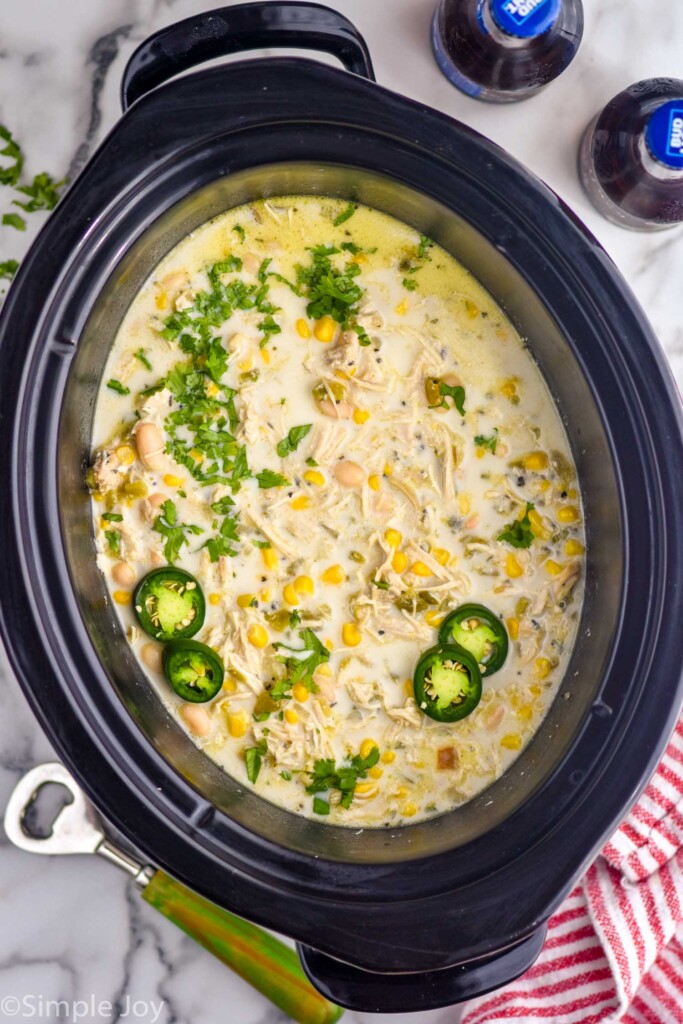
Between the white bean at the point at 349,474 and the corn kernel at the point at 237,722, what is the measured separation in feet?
1.96

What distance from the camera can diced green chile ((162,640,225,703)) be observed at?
7.11 feet

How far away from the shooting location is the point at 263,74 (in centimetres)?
193

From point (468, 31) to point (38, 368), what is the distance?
47.4 inches

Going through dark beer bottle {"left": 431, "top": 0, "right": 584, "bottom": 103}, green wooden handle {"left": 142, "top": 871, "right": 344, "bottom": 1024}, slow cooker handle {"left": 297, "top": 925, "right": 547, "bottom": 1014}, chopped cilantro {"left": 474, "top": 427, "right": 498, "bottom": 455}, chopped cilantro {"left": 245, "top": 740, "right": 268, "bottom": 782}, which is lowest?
green wooden handle {"left": 142, "top": 871, "right": 344, "bottom": 1024}

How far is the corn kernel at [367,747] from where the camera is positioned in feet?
7.32

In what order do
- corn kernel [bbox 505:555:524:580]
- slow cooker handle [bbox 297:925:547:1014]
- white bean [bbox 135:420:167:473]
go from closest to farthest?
slow cooker handle [bbox 297:925:547:1014]
white bean [bbox 135:420:167:473]
corn kernel [bbox 505:555:524:580]

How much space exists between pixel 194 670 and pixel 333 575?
0.39m

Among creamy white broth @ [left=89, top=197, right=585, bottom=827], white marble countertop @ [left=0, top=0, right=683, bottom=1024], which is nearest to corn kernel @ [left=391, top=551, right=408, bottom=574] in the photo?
creamy white broth @ [left=89, top=197, right=585, bottom=827]

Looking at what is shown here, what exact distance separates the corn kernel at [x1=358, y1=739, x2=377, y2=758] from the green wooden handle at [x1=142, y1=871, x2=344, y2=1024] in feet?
1.68

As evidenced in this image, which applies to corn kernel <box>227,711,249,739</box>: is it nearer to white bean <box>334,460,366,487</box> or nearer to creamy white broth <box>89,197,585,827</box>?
creamy white broth <box>89,197,585,827</box>

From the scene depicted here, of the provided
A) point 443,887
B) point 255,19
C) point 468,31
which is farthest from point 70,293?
point 443,887

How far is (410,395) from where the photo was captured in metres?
2.20

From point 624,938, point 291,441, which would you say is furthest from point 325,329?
point 624,938

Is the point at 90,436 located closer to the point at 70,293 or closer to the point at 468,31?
the point at 70,293
